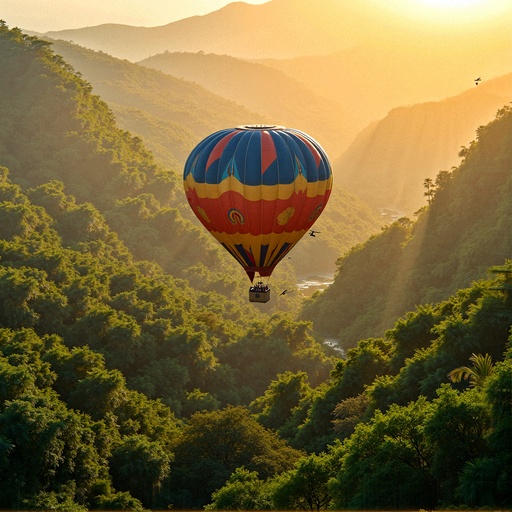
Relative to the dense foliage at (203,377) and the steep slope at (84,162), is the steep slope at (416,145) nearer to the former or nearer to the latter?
the steep slope at (84,162)

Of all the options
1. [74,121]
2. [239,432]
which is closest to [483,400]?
[239,432]

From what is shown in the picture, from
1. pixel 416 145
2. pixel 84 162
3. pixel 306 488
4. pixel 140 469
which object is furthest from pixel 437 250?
pixel 416 145

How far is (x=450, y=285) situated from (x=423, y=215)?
43.9ft

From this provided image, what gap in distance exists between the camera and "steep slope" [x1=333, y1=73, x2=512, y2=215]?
574 feet

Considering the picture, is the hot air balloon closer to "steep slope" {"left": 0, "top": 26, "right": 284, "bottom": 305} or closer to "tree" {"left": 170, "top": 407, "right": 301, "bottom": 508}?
"tree" {"left": 170, "top": 407, "right": 301, "bottom": 508}

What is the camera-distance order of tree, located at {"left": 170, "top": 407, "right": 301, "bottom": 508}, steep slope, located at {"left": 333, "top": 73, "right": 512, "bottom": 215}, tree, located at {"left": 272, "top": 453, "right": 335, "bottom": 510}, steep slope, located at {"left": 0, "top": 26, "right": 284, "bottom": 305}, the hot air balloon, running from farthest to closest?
steep slope, located at {"left": 333, "top": 73, "right": 512, "bottom": 215} → steep slope, located at {"left": 0, "top": 26, "right": 284, "bottom": 305} → tree, located at {"left": 170, "top": 407, "right": 301, "bottom": 508} → the hot air balloon → tree, located at {"left": 272, "top": 453, "right": 335, "bottom": 510}

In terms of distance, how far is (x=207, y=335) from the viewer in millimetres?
54188

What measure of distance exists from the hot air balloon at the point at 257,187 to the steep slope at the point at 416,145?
145 m

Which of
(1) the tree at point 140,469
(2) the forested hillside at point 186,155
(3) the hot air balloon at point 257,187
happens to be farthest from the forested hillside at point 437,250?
(1) the tree at point 140,469

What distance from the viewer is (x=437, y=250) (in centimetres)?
6812

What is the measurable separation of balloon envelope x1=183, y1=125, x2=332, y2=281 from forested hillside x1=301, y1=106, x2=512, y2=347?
36.5 meters

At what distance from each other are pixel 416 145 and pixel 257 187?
167554 mm

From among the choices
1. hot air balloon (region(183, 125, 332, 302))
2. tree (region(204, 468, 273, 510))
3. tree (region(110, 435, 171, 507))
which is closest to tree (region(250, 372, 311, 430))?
tree (region(110, 435, 171, 507))

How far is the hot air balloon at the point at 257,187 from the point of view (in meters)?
25.8
